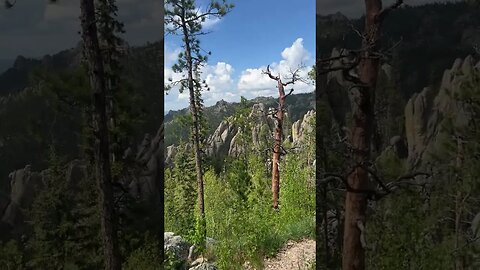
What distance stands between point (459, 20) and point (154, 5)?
2487 mm

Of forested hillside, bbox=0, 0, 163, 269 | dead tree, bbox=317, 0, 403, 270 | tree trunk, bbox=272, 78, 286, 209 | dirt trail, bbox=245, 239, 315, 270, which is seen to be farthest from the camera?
tree trunk, bbox=272, 78, 286, 209

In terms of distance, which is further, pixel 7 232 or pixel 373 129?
pixel 7 232

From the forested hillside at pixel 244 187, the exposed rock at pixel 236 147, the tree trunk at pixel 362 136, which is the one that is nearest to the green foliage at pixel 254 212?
the forested hillside at pixel 244 187

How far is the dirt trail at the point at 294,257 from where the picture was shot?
569 centimetres

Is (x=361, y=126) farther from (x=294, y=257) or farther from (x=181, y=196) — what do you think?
(x=181, y=196)

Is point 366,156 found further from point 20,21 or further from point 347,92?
point 20,21

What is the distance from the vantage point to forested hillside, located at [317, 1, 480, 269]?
4.10m

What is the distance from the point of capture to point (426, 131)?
4.19m

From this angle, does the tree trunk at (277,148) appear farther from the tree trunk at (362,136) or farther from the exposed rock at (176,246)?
the tree trunk at (362,136)

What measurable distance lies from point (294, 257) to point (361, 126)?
2097 millimetres

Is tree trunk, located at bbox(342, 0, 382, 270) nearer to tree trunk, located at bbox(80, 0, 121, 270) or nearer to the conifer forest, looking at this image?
the conifer forest

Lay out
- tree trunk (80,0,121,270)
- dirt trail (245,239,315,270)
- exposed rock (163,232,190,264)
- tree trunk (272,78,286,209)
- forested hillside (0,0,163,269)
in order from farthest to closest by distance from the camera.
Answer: tree trunk (272,78,286,209)
exposed rock (163,232,190,264)
dirt trail (245,239,315,270)
forested hillside (0,0,163,269)
tree trunk (80,0,121,270)

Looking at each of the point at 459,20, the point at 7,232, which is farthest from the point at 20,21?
the point at 459,20

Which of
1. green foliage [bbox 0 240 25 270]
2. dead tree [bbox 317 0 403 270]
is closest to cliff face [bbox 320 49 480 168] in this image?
dead tree [bbox 317 0 403 270]
